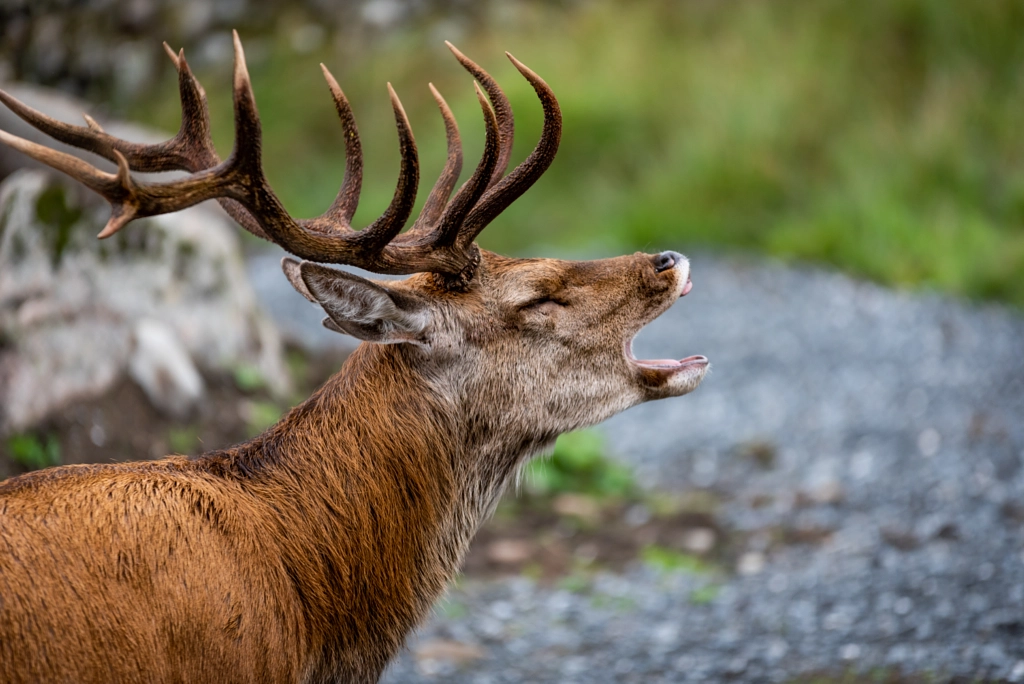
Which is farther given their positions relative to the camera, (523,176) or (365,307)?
(523,176)

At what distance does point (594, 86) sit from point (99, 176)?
11368 mm

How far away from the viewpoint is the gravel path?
488cm

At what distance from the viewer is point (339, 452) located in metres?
3.61

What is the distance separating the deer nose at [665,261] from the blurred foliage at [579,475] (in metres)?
3.15

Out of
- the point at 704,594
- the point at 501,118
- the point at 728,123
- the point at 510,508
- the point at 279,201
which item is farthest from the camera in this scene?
the point at 728,123

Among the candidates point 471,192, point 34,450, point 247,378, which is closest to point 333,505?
point 471,192

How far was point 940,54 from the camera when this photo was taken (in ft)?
38.3

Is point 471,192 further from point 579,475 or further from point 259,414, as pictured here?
point 579,475

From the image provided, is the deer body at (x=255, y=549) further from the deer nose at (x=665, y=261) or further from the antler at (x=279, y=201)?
the deer nose at (x=665, y=261)

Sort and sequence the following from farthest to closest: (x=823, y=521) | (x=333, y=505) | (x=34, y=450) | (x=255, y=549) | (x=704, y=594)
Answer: (x=823, y=521)
(x=704, y=594)
(x=34, y=450)
(x=333, y=505)
(x=255, y=549)

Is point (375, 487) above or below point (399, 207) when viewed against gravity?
below

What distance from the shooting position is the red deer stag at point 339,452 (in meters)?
3.00

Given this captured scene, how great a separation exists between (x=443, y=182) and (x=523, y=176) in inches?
18.3

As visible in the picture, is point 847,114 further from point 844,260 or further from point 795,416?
point 795,416
